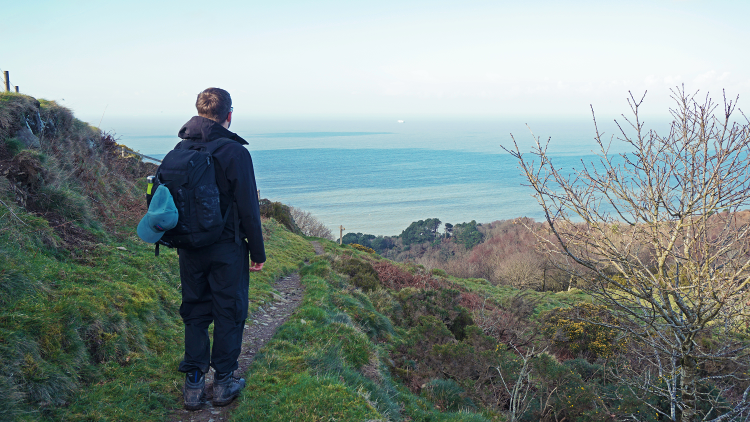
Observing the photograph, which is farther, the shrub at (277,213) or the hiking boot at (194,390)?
the shrub at (277,213)

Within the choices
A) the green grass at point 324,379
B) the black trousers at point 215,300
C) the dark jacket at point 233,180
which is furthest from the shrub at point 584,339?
the dark jacket at point 233,180

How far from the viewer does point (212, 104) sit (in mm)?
3492

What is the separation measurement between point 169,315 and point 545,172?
18.5 ft

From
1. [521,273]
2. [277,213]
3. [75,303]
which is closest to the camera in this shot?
[75,303]

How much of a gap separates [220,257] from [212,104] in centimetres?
130

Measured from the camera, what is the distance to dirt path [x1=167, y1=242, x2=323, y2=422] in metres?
3.51

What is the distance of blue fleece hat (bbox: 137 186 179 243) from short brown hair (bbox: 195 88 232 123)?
779 mm

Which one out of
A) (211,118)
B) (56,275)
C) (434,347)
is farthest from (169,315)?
(434,347)

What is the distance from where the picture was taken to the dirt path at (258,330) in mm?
3506

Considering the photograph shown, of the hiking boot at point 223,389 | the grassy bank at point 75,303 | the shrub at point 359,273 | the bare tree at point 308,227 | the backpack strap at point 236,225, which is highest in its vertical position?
the backpack strap at point 236,225

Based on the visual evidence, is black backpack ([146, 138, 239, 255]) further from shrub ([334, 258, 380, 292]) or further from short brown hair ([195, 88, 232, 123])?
shrub ([334, 258, 380, 292])

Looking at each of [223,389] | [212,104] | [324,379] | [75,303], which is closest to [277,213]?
[75,303]

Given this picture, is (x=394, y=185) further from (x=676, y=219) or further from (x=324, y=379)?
(x=324, y=379)

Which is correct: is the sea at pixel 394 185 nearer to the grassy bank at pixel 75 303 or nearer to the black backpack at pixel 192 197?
the grassy bank at pixel 75 303
